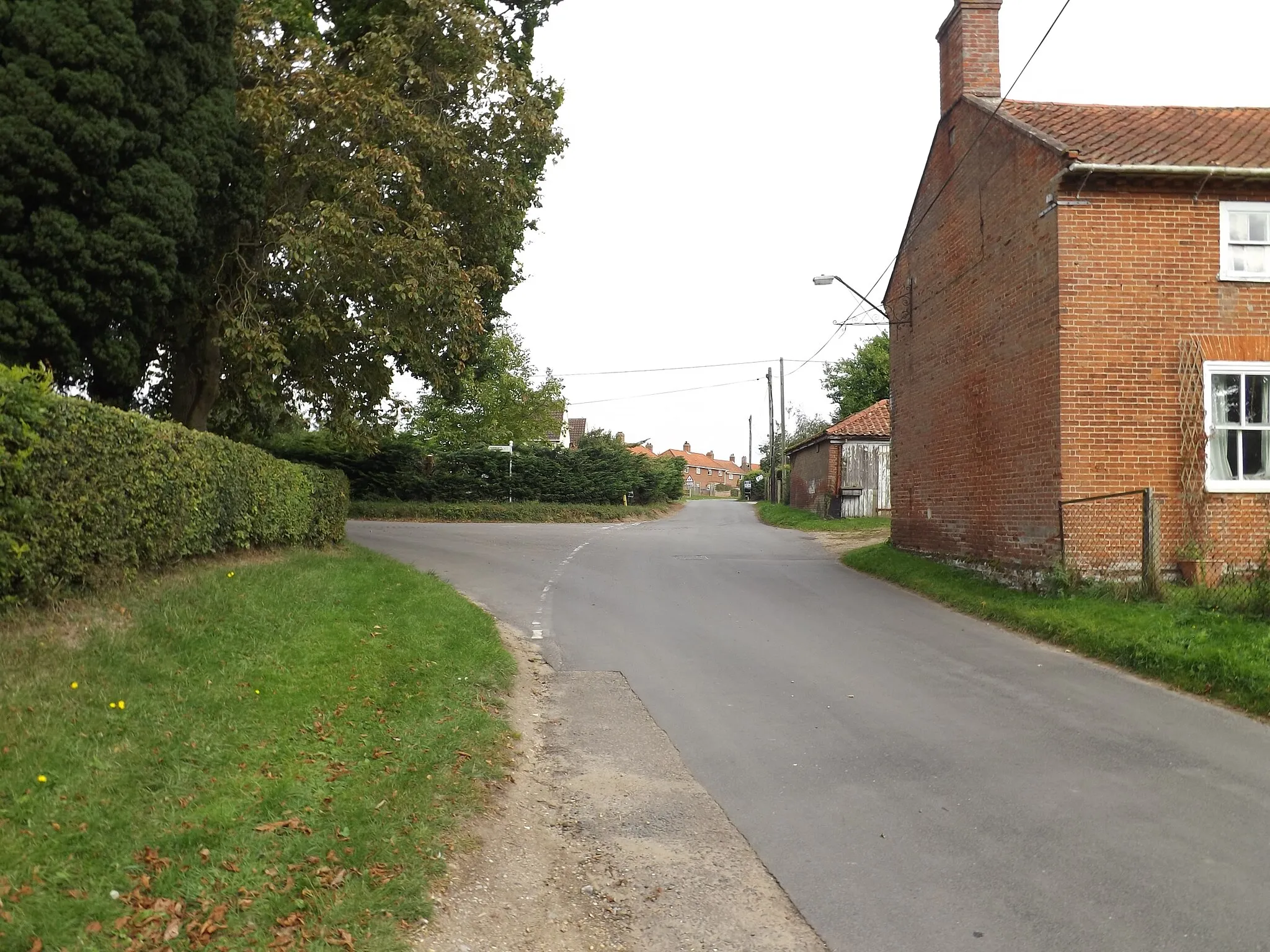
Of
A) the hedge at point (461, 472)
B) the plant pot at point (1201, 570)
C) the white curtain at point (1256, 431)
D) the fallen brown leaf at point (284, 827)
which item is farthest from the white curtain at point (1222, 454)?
the hedge at point (461, 472)

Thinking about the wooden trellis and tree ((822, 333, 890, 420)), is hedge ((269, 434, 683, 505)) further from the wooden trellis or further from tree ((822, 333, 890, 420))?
the wooden trellis

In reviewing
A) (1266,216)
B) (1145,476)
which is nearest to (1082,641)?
(1145,476)

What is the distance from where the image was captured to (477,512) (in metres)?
34.9

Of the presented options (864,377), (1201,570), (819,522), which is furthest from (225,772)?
(864,377)

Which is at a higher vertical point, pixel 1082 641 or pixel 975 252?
pixel 975 252

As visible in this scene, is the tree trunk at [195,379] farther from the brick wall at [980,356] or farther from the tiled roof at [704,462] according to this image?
the tiled roof at [704,462]

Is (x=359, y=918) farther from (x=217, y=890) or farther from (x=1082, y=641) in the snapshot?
(x=1082, y=641)

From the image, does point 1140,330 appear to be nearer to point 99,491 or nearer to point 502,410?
point 99,491

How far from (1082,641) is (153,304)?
1135 centimetres

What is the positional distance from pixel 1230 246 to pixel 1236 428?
241 centimetres

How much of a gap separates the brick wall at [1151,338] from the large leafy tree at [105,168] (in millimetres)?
11064

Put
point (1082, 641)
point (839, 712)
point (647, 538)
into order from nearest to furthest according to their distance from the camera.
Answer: point (839, 712) → point (1082, 641) → point (647, 538)

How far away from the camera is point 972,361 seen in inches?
611

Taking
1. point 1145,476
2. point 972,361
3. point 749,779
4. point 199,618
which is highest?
point 972,361
